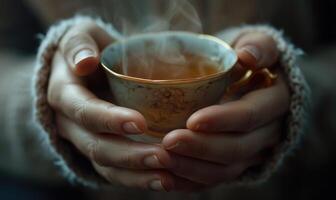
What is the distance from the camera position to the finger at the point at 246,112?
1.48 ft

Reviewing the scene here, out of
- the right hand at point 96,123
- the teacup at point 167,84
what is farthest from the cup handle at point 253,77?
the right hand at point 96,123

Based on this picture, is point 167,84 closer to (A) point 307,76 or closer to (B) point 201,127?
(B) point 201,127

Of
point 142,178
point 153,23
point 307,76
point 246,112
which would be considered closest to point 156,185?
point 142,178

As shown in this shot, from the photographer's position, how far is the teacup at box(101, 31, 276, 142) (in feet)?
1.43

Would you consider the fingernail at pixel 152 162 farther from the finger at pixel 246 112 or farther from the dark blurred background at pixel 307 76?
the dark blurred background at pixel 307 76

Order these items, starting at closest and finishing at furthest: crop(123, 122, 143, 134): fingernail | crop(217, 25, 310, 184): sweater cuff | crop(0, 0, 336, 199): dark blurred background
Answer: crop(123, 122, 143, 134): fingernail < crop(217, 25, 310, 184): sweater cuff < crop(0, 0, 336, 199): dark blurred background

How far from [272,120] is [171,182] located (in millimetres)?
171

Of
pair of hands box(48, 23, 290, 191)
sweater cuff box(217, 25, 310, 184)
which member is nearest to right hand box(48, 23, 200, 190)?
pair of hands box(48, 23, 290, 191)

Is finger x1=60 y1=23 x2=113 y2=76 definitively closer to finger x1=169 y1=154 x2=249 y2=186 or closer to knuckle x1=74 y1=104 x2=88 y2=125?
knuckle x1=74 y1=104 x2=88 y2=125

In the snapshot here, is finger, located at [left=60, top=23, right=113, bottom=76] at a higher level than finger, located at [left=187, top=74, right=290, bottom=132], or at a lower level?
higher

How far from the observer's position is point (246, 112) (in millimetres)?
499

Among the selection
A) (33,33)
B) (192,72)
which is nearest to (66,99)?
(192,72)

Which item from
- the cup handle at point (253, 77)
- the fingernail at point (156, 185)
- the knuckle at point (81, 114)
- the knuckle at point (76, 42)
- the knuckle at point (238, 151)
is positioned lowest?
the fingernail at point (156, 185)

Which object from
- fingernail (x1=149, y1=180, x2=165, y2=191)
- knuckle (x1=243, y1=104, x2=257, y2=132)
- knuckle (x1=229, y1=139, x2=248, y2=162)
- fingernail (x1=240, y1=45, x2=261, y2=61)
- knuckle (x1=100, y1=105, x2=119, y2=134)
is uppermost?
fingernail (x1=240, y1=45, x2=261, y2=61)
